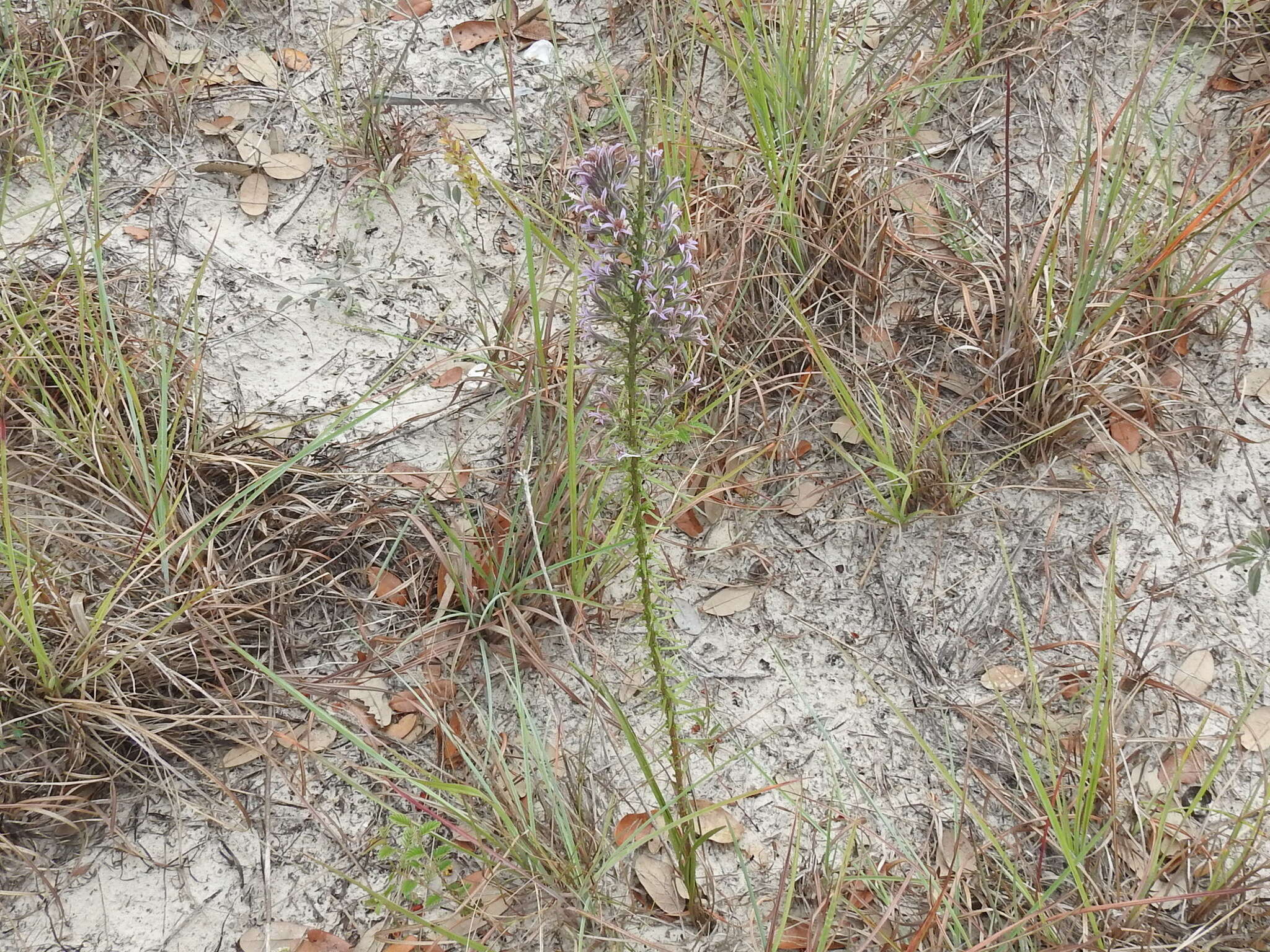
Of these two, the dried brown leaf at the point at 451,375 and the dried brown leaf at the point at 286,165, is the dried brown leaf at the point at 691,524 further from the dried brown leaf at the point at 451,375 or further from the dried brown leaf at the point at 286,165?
the dried brown leaf at the point at 286,165

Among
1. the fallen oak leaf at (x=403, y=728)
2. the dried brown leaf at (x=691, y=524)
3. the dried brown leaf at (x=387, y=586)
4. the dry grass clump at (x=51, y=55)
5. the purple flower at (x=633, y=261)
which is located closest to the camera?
the purple flower at (x=633, y=261)

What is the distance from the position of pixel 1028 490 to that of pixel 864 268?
2.38 ft

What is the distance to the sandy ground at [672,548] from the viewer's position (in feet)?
6.41

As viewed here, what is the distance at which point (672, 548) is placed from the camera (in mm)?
2320

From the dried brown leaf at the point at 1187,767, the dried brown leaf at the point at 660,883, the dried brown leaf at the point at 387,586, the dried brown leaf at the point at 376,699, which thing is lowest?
the dried brown leaf at the point at 660,883

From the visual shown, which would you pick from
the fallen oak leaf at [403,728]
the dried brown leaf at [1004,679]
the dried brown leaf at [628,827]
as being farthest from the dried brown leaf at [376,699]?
the dried brown leaf at [1004,679]

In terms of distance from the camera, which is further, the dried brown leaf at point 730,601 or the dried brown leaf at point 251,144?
the dried brown leaf at point 251,144

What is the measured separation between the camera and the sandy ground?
196 centimetres

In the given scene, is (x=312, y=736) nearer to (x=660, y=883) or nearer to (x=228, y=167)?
(x=660, y=883)

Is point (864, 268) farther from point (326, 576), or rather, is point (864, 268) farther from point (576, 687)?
point (326, 576)

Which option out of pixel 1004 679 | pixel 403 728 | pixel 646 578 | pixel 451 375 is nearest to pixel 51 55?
pixel 451 375

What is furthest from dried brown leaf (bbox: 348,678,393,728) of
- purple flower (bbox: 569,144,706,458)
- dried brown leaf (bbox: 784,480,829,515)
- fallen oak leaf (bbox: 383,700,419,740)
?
dried brown leaf (bbox: 784,480,829,515)

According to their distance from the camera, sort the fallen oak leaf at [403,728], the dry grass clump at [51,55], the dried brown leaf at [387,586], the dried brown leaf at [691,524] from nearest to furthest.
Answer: the fallen oak leaf at [403,728], the dried brown leaf at [387,586], the dried brown leaf at [691,524], the dry grass clump at [51,55]

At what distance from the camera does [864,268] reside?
2480 mm
